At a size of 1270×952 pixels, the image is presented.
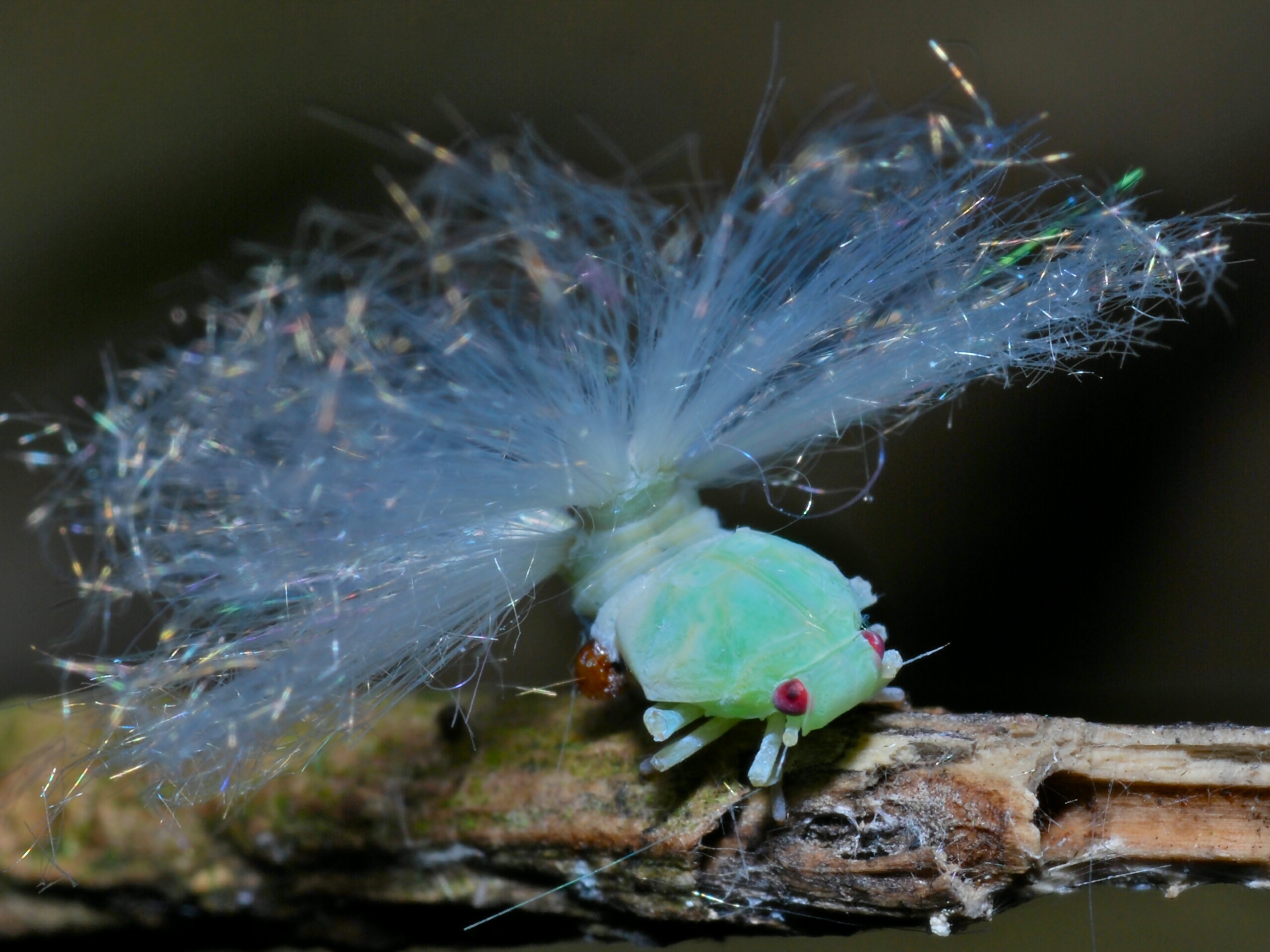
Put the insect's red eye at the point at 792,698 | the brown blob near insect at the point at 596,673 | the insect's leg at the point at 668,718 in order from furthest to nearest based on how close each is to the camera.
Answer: the brown blob near insect at the point at 596,673 → the insect's leg at the point at 668,718 → the insect's red eye at the point at 792,698

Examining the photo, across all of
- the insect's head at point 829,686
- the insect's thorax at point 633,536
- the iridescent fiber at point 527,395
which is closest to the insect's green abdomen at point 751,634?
the insect's head at point 829,686

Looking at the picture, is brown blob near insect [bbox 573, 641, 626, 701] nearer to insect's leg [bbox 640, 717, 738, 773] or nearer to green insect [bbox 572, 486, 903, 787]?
green insect [bbox 572, 486, 903, 787]

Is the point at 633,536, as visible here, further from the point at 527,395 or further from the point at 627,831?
the point at 627,831

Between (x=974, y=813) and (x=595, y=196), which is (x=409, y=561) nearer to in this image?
(x=595, y=196)

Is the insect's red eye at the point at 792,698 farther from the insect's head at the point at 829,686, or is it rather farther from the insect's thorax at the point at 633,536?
the insect's thorax at the point at 633,536

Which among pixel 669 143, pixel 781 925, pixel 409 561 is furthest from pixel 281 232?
pixel 781 925

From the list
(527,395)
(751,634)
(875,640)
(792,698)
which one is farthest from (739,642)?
(527,395)

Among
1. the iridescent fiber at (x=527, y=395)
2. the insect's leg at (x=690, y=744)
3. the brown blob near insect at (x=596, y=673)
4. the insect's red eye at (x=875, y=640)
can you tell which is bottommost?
the insect's leg at (x=690, y=744)

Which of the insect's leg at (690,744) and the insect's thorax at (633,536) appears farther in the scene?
the insect's thorax at (633,536)
